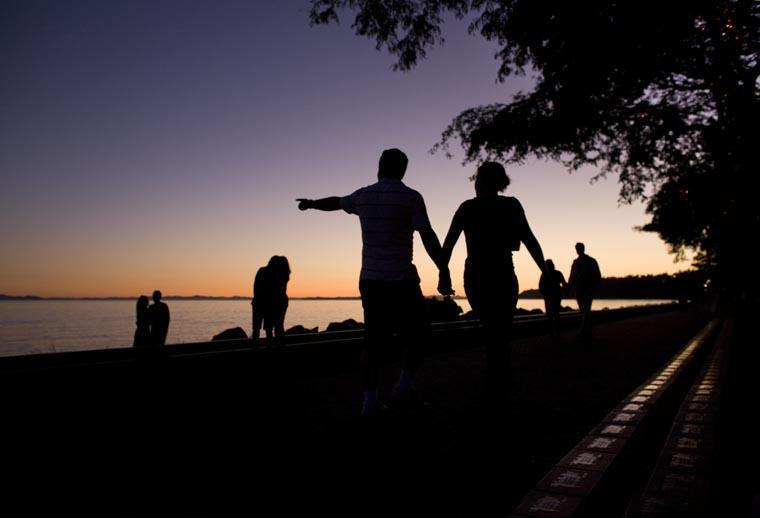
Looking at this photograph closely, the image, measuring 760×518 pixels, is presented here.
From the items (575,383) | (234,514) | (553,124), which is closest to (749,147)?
(553,124)

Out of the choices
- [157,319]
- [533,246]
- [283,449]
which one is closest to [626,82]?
[533,246]

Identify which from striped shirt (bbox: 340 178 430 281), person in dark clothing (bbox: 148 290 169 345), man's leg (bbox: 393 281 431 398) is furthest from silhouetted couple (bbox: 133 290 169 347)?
striped shirt (bbox: 340 178 430 281)

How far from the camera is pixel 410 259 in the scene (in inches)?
164

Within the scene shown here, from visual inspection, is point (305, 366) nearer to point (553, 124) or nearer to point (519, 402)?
point (519, 402)

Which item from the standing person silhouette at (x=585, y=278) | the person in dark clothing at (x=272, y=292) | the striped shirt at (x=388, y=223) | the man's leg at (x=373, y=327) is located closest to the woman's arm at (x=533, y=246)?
the striped shirt at (x=388, y=223)

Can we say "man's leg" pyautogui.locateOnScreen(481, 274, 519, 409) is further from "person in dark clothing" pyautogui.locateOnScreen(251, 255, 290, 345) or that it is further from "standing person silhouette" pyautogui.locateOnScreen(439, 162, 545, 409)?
"person in dark clothing" pyautogui.locateOnScreen(251, 255, 290, 345)

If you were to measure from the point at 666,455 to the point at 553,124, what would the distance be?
23.1ft

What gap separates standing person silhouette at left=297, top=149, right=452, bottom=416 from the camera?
3994 millimetres

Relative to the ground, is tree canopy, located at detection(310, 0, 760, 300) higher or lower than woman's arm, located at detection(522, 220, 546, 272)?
higher

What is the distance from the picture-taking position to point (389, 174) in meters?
4.12

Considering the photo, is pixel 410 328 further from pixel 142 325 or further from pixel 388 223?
pixel 142 325

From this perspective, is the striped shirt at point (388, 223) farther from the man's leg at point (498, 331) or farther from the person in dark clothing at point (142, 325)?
the person in dark clothing at point (142, 325)

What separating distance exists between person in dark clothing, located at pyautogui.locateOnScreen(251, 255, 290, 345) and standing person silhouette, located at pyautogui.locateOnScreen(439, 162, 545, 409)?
585 centimetres

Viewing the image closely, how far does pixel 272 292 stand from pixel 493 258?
249 inches
